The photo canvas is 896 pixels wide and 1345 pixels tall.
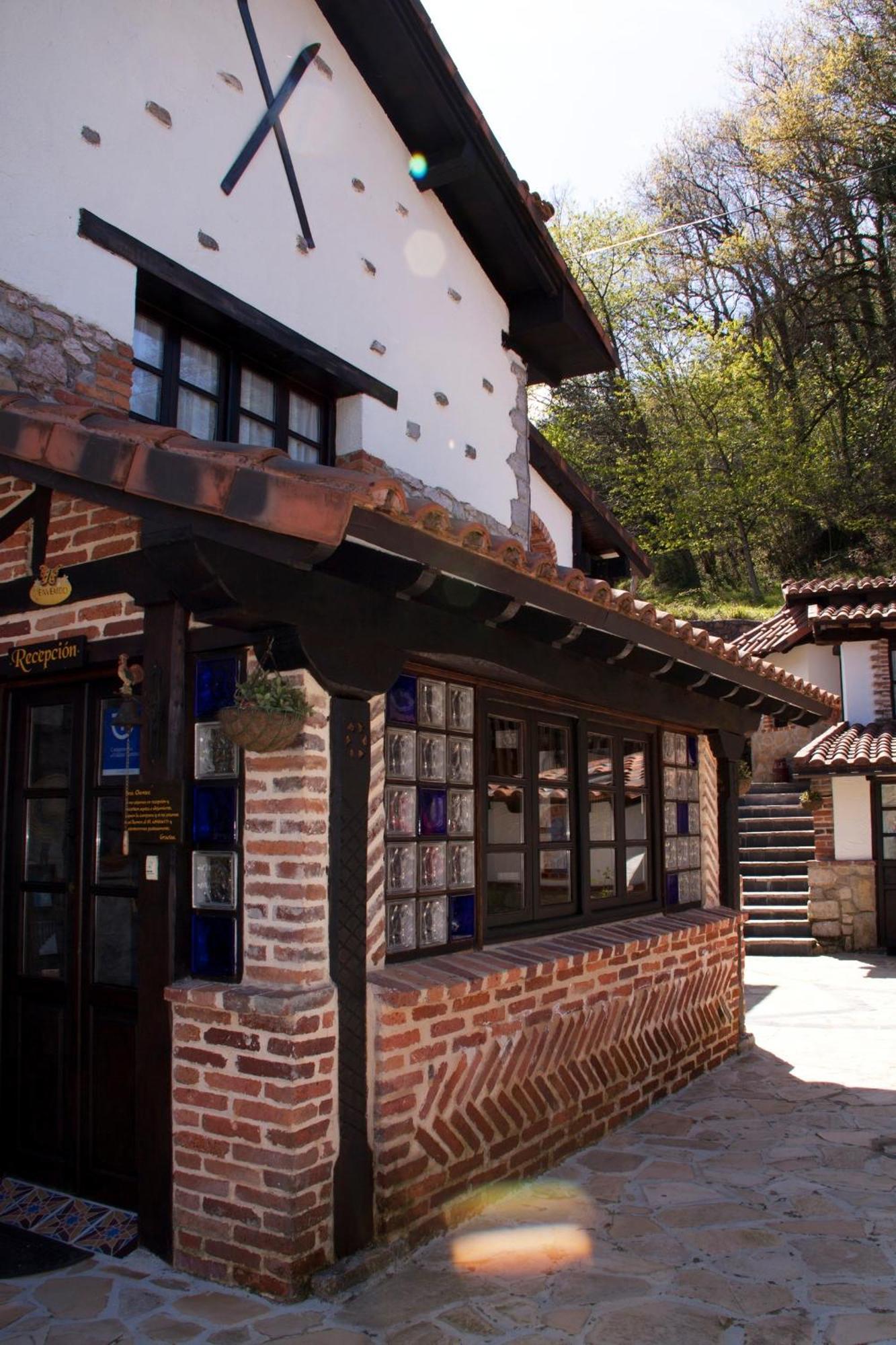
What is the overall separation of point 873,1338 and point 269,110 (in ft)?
21.7

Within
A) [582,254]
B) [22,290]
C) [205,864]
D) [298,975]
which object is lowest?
[298,975]

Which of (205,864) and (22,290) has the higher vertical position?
(22,290)

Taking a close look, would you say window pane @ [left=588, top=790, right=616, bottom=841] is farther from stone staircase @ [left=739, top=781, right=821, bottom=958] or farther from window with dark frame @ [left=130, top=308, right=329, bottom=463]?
stone staircase @ [left=739, top=781, right=821, bottom=958]

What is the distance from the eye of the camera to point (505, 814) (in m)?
5.58

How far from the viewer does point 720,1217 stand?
461cm

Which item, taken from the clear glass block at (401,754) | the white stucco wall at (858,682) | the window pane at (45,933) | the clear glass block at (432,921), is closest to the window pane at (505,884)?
the clear glass block at (432,921)

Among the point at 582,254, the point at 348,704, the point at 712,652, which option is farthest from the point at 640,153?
the point at 348,704

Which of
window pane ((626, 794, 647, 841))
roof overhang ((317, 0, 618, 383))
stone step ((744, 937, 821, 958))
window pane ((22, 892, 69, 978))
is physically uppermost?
roof overhang ((317, 0, 618, 383))

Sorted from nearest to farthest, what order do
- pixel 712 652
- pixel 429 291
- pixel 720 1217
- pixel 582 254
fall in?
pixel 720 1217
pixel 712 652
pixel 429 291
pixel 582 254

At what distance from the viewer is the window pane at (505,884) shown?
543 cm

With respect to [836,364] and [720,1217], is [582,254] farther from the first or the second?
[720,1217]

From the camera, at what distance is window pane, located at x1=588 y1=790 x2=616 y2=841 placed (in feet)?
21.2

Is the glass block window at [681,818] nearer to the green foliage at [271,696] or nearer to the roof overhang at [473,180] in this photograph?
the roof overhang at [473,180]

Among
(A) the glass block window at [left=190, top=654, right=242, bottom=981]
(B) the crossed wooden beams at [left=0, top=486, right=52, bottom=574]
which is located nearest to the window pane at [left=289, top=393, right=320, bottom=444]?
(B) the crossed wooden beams at [left=0, top=486, right=52, bottom=574]
